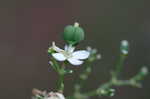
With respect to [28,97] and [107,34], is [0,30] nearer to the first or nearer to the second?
[28,97]

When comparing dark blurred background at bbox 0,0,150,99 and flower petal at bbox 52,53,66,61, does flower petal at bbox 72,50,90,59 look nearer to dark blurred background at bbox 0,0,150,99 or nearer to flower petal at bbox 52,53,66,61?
flower petal at bbox 52,53,66,61

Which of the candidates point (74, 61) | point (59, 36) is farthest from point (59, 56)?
point (59, 36)

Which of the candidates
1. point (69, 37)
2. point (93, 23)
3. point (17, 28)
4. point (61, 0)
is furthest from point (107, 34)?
point (69, 37)

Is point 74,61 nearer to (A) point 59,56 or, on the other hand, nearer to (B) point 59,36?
(A) point 59,56

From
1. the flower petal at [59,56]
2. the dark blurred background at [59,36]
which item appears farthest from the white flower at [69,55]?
the dark blurred background at [59,36]

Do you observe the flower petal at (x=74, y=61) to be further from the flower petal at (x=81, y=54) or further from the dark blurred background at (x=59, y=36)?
the dark blurred background at (x=59, y=36)
